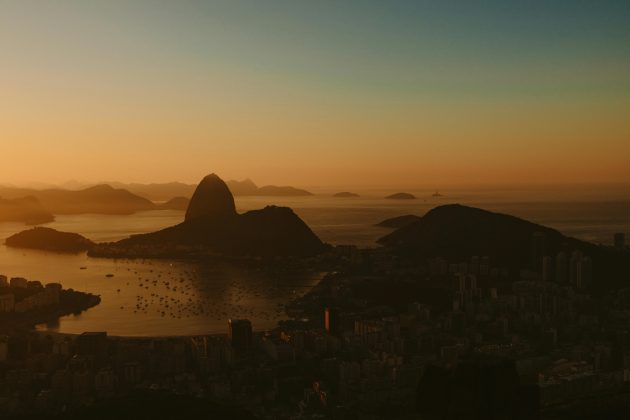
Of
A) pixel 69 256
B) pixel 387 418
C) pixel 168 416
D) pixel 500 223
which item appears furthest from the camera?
pixel 69 256

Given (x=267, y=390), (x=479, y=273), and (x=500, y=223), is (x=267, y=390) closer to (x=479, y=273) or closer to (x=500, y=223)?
(x=479, y=273)

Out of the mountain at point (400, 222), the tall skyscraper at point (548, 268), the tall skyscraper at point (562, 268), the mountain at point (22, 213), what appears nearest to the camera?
the tall skyscraper at point (562, 268)

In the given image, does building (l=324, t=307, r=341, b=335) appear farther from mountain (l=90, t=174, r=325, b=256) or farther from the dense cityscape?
mountain (l=90, t=174, r=325, b=256)

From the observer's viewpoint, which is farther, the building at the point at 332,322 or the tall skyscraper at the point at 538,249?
the tall skyscraper at the point at 538,249

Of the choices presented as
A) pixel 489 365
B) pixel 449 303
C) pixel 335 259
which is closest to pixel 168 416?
pixel 489 365

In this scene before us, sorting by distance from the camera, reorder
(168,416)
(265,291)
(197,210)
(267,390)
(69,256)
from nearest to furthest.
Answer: (168,416)
(267,390)
(265,291)
(69,256)
(197,210)

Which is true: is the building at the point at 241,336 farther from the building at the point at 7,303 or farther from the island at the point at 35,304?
the building at the point at 7,303

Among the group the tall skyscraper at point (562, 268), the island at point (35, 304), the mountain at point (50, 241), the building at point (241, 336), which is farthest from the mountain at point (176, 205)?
the building at point (241, 336)
